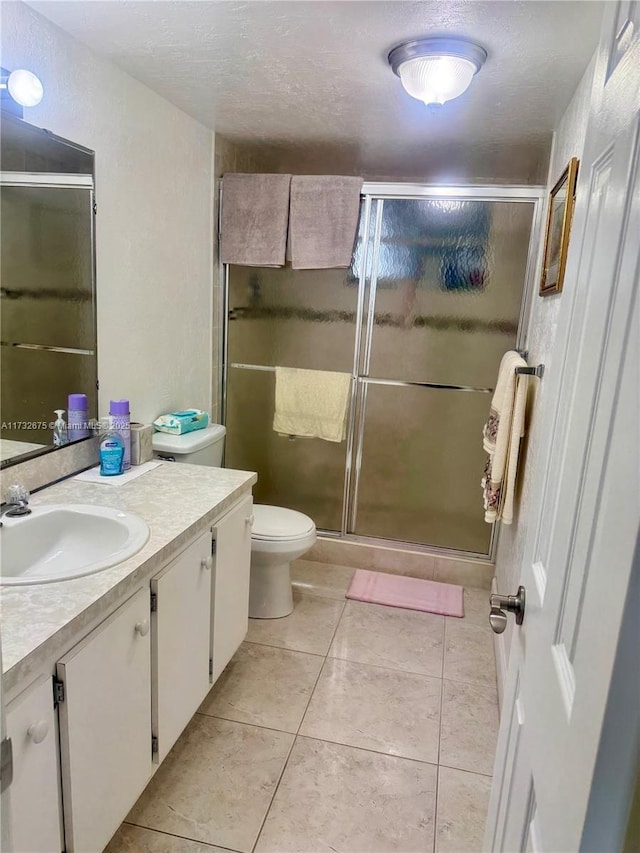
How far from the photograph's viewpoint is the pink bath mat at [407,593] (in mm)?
2840

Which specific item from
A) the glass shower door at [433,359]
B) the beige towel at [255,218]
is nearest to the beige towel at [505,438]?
the glass shower door at [433,359]

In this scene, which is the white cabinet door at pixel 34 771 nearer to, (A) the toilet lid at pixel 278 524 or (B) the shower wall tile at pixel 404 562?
(A) the toilet lid at pixel 278 524

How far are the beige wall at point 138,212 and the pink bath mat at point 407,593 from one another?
50.6 inches

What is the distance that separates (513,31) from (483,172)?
164cm

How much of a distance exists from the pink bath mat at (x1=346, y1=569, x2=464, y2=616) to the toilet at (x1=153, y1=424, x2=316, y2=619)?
1.45 ft

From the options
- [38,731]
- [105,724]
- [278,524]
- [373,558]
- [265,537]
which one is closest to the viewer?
[38,731]

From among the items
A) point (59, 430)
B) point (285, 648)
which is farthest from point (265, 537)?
point (59, 430)

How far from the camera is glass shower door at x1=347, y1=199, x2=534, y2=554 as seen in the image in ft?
9.12

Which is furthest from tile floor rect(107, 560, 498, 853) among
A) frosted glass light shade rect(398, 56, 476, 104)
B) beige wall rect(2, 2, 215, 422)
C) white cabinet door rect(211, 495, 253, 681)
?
frosted glass light shade rect(398, 56, 476, 104)

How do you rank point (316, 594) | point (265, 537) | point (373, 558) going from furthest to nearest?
point (373, 558) < point (316, 594) < point (265, 537)

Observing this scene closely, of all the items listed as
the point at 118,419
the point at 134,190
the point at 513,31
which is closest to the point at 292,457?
the point at 118,419

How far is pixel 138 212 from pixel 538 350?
5.43 ft

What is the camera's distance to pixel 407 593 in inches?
116

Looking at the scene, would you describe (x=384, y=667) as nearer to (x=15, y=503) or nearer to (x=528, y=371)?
(x=528, y=371)
